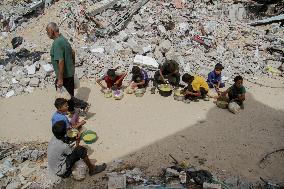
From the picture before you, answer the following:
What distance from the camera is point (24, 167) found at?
665 cm

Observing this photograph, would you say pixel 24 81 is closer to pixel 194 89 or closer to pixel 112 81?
pixel 112 81

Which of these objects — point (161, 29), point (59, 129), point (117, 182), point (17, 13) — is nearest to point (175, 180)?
point (117, 182)

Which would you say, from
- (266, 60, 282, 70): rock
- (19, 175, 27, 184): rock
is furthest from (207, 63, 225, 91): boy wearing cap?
(19, 175, 27, 184): rock

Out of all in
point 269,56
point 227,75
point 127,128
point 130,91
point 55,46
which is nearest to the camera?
point 55,46

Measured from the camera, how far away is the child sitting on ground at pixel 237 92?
8.09 m

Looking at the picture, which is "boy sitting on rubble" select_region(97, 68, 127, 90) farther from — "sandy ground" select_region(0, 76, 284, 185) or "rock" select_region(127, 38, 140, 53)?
"rock" select_region(127, 38, 140, 53)

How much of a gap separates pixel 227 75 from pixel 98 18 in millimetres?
4150

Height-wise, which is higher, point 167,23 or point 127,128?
point 167,23

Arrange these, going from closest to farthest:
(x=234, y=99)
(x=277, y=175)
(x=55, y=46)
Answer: (x=277, y=175) < (x=55, y=46) < (x=234, y=99)

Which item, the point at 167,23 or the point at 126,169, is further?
the point at 167,23

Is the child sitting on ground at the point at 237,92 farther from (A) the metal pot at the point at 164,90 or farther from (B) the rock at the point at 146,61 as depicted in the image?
(B) the rock at the point at 146,61

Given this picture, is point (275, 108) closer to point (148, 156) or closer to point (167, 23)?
point (148, 156)

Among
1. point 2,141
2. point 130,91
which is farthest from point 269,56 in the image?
point 2,141

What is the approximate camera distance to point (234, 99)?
821 cm
